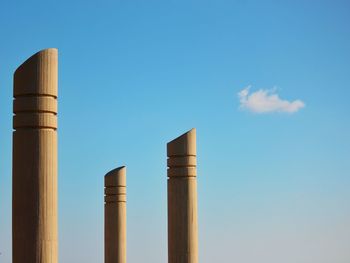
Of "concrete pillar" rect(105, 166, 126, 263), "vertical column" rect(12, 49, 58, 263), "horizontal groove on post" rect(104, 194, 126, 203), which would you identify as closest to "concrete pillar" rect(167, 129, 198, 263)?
"concrete pillar" rect(105, 166, 126, 263)

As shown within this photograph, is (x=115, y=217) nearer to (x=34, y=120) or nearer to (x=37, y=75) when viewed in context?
(x=34, y=120)

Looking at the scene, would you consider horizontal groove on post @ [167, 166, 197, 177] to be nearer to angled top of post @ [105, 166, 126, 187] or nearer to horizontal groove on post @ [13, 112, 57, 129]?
angled top of post @ [105, 166, 126, 187]

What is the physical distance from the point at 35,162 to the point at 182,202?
5.34 metres

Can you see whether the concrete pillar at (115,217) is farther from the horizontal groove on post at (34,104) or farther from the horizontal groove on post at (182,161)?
the horizontal groove on post at (34,104)

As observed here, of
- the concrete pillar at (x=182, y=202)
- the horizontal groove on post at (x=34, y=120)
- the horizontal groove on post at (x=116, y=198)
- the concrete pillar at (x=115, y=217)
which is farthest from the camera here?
the horizontal groove on post at (x=116, y=198)

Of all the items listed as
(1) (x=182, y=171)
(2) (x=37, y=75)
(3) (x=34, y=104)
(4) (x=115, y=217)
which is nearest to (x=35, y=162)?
(3) (x=34, y=104)

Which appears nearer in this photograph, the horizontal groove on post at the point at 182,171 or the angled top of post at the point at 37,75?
the angled top of post at the point at 37,75

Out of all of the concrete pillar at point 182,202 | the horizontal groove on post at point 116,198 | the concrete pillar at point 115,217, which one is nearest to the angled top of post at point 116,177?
the concrete pillar at point 115,217

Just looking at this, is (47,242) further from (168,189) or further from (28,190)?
(168,189)

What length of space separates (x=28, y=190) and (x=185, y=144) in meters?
5.56

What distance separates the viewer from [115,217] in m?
20.8

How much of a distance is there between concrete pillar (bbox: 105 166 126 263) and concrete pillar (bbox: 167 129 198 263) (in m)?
4.73

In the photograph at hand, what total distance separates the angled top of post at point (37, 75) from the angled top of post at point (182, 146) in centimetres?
506

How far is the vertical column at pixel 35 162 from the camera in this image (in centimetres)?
1135
